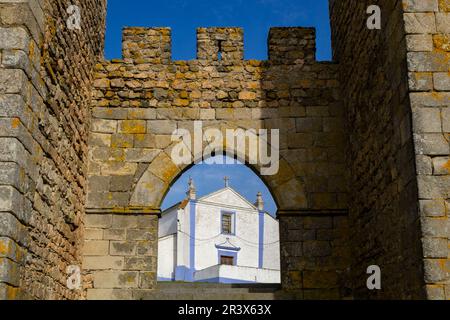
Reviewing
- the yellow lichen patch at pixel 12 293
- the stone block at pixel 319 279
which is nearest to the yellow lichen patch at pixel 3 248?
the yellow lichen patch at pixel 12 293

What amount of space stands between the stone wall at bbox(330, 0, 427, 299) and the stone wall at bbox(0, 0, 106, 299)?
8.41 feet

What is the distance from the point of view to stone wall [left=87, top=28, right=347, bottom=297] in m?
6.56

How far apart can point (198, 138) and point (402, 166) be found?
290cm

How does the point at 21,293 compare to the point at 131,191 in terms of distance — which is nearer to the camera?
the point at 21,293

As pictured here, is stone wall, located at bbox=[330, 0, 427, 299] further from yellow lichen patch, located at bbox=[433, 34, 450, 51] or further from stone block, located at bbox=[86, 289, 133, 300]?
stone block, located at bbox=[86, 289, 133, 300]

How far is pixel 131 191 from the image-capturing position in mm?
6539

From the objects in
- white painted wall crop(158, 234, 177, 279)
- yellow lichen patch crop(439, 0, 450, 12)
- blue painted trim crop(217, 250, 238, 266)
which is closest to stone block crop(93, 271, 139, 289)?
yellow lichen patch crop(439, 0, 450, 12)

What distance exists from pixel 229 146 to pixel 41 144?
103 inches

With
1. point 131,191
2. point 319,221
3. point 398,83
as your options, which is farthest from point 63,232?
point 398,83

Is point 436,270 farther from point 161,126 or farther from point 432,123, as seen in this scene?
point 161,126

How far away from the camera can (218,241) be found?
24.1 metres

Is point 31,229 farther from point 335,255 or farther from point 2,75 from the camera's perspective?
point 335,255

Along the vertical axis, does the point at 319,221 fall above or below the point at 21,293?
above

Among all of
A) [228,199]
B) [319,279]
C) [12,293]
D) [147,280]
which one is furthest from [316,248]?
[228,199]
